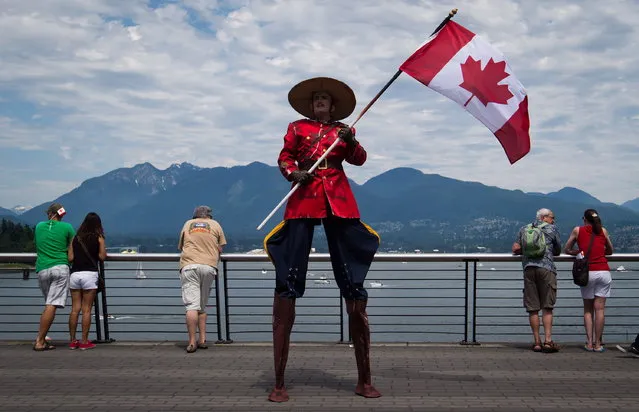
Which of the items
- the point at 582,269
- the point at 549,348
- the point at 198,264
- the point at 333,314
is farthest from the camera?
the point at 333,314

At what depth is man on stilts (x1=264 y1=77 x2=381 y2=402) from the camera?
215 inches

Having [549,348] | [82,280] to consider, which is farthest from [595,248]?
[82,280]

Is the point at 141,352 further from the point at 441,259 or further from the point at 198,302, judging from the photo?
the point at 441,259

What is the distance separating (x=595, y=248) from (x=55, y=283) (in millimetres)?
6007

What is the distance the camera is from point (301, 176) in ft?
17.4

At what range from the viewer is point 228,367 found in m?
6.68

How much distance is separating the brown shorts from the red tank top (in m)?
0.43

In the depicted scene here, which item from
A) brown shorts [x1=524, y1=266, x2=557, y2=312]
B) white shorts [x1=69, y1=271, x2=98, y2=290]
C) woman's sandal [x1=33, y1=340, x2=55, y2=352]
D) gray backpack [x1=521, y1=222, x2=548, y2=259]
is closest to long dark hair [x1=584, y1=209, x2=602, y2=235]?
gray backpack [x1=521, y1=222, x2=548, y2=259]

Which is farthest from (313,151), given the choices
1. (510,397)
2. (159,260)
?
(159,260)

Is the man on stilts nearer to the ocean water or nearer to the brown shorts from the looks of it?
the ocean water

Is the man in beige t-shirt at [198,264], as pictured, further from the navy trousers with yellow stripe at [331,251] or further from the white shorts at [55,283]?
the navy trousers with yellow stripe at [331,251]

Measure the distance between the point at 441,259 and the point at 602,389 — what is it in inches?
105

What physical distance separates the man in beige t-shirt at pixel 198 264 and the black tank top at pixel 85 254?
0.98m

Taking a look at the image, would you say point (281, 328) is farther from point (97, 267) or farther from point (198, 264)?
point (97, 267)
